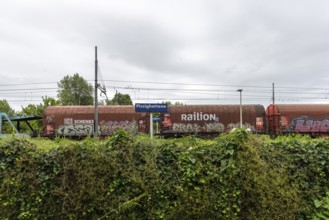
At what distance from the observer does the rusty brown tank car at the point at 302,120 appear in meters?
18.8

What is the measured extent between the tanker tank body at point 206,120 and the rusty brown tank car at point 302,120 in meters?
1.40

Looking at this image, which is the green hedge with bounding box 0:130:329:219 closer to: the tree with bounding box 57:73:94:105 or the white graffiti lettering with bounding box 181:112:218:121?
the white graffiti lettering with bounding box 181:112:218:121

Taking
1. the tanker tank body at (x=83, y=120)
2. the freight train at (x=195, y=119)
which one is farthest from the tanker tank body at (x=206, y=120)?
the tanker tank body at (x=83, y=120)

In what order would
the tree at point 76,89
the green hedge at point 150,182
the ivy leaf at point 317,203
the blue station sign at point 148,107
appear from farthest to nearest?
the tree at point 76,89
the blue station sign at point 148,107
the ivy leaf at point 317,203
the green hedge at point 150,182

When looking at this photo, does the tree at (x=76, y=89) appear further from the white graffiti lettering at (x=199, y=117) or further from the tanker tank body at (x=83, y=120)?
the white graffiti lettering at (x=199, y=117)

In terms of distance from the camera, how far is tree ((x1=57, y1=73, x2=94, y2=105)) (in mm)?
57125

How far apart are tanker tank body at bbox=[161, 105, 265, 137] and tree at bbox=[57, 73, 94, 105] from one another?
42.6 m

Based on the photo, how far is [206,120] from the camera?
19.9 meters

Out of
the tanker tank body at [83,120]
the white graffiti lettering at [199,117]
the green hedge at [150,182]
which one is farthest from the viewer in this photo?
the white graffiti lettering at [199,117]

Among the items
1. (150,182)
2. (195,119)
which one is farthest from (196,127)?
(150,182)

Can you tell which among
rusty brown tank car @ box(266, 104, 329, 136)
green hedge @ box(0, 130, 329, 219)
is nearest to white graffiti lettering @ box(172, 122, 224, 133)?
rusty brown tank car @ box(266, 104, 329, 136)

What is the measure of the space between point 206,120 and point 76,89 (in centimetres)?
4588

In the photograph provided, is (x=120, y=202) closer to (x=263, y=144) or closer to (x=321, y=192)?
(x=263, y=144)

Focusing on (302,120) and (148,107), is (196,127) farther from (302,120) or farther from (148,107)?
(148,107)
